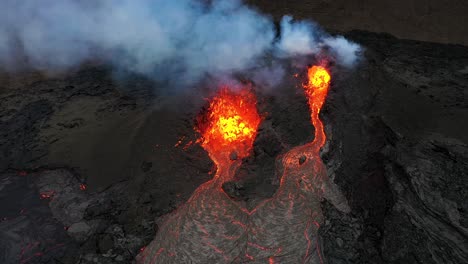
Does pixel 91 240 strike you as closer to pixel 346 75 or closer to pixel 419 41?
pixel 346 75

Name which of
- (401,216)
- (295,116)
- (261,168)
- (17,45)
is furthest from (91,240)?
(17,45)

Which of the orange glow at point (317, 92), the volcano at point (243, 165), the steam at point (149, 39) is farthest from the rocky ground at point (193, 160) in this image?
the steam at point (149, 39)

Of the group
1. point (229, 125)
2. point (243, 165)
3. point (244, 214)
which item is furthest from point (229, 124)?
point (244, 214)

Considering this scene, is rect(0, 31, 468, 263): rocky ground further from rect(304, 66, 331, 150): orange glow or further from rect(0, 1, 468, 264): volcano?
rect(304, 66, 331, 150): orange glow

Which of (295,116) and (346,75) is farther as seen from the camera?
(346,75)

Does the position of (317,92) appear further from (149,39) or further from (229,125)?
(149,39)

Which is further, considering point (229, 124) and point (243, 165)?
point (229, 124)

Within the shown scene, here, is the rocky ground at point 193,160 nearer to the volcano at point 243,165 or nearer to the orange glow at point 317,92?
the volcano at point 243,165
